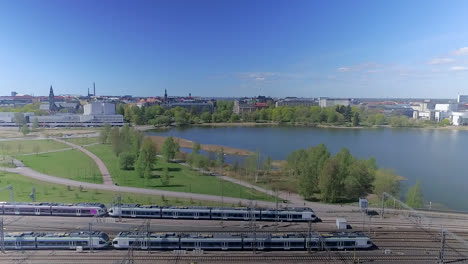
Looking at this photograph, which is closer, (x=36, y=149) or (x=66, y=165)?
(x=66, y=165)

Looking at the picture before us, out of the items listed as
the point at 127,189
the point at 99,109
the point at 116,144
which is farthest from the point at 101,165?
the point at 99,109

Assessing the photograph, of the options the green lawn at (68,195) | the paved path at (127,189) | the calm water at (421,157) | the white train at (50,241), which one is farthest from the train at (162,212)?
the calm water at (421,157)

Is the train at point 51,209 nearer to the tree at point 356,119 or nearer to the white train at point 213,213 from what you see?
the white train at point 213,213

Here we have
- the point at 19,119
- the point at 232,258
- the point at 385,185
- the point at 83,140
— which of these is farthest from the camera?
the point at 19,119

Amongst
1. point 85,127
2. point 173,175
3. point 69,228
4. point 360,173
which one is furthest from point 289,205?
point 85,127

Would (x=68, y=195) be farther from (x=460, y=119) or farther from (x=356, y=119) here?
(x=460, y=119)

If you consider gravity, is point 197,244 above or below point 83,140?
below

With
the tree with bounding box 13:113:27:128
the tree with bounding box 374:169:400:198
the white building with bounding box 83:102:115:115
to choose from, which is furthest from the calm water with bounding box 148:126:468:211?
the tree with bounding box 13:113:27:128

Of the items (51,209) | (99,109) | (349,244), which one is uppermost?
(99,109)
